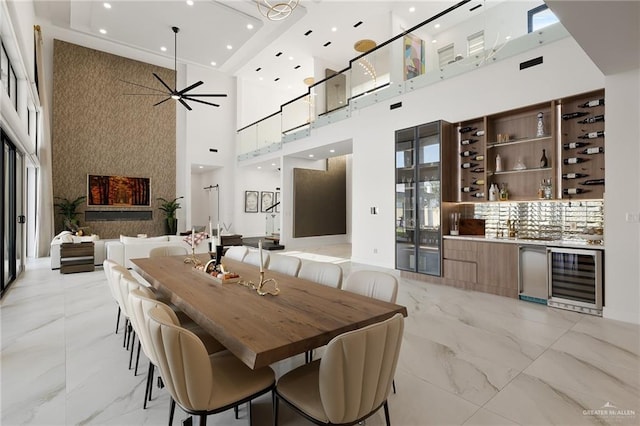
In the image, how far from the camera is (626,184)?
361cm

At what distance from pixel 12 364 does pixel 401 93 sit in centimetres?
683

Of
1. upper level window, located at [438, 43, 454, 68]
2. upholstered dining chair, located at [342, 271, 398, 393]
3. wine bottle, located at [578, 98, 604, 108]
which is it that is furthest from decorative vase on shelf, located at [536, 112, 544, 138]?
upholstered dining chair, located at [342, 271, 398, 393]

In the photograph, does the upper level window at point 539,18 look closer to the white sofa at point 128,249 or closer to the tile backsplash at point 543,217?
the tile backsplash at point 543,217

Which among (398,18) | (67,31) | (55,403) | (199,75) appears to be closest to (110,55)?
(67,31)

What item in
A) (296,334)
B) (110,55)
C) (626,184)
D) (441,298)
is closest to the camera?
(296,334)

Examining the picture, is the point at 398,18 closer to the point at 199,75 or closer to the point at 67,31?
the point at 199,75

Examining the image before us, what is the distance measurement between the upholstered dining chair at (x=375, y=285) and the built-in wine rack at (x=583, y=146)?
3.64 meters

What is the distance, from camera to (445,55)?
19.0 feet

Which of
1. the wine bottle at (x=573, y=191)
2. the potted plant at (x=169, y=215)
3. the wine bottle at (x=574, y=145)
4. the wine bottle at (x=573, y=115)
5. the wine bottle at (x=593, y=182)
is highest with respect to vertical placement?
the wine bottle at (x=573, y=115)

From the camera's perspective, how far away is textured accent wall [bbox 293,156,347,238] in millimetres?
10516

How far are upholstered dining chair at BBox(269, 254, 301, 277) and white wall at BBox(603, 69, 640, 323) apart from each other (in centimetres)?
365

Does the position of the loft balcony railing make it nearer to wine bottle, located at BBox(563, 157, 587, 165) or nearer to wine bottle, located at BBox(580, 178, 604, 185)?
wine bottle, located at BBox(563, 157, 587, 165)

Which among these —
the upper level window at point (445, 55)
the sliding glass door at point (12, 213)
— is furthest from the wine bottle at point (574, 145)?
the sliding glass door at point (12, 213)

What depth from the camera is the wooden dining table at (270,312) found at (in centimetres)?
140
